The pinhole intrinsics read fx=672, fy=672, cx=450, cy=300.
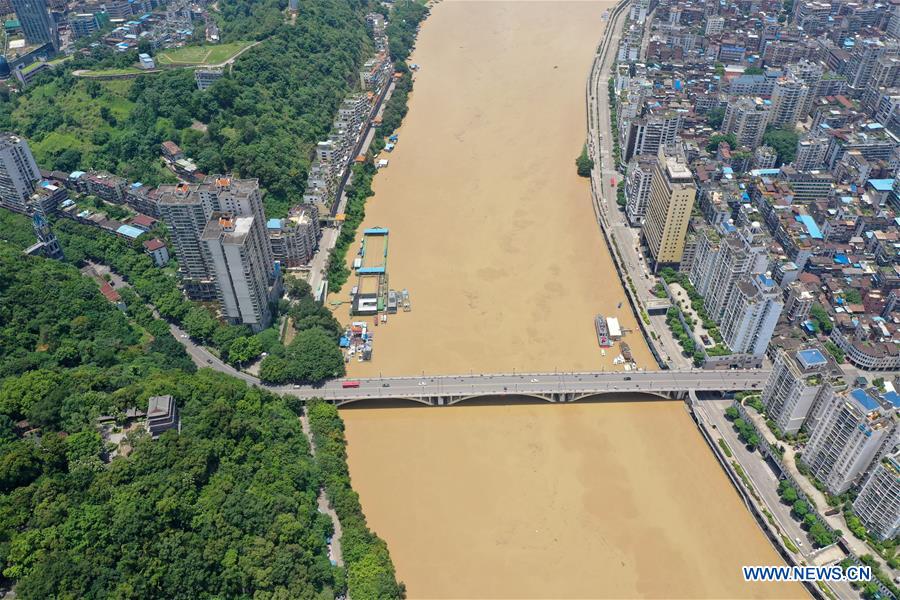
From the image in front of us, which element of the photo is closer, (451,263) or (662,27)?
(451,263)

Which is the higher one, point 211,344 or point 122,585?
point 122,585

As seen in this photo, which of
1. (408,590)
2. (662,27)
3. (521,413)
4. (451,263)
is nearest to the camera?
(408,590)

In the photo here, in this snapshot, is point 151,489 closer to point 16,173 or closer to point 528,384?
point 528,384

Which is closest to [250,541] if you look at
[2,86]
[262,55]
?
[262,55]

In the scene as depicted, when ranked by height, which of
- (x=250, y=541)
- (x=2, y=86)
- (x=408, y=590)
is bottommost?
(x=408, y=590)

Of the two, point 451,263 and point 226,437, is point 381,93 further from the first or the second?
point 226,437

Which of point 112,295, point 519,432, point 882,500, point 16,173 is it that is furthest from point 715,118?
point 16,173

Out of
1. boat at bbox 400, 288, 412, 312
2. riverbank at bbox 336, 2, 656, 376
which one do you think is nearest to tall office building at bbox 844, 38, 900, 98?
riverbank at bbox 336, 2, 656, 376
